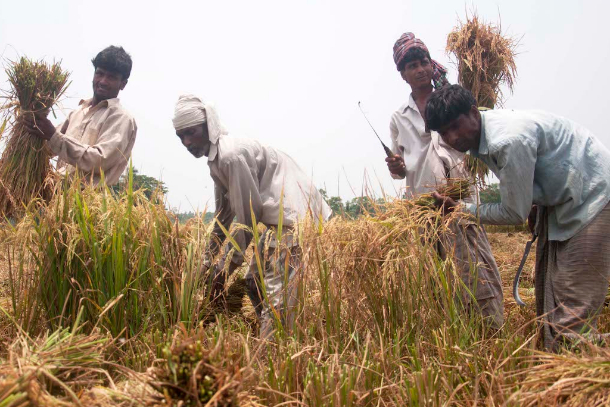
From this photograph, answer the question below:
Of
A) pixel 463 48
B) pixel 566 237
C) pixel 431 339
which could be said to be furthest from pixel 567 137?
pixel 463 48

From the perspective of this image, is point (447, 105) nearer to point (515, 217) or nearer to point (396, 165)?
point (515, 217)

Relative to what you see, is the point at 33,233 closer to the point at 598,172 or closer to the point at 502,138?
the point at 502,138

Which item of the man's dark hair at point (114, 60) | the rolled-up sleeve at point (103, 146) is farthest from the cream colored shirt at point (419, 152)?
the man's dark hair at point (114, 60)

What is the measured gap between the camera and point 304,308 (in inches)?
91.7

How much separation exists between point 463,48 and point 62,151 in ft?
9.81

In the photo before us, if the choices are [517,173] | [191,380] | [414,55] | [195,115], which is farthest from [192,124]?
[191,380]

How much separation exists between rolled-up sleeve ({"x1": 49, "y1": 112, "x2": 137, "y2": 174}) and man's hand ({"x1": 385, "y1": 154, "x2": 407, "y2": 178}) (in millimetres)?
1676

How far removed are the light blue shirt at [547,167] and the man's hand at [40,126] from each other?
8.76 ft

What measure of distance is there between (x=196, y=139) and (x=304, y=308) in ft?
4.55

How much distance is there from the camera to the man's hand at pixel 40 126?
3498mm

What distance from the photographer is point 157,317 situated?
249 cm

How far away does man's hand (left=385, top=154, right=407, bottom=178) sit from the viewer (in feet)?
11.6

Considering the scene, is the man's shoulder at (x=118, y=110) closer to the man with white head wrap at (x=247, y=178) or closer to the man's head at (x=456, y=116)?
the man with white head wrap at (x=247, y=178)

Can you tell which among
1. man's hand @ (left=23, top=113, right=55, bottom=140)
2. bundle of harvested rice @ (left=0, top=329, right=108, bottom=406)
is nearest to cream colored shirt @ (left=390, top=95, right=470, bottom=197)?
bundle of harvested rice @ (left=0, top=329, right=108, bottom=406)
